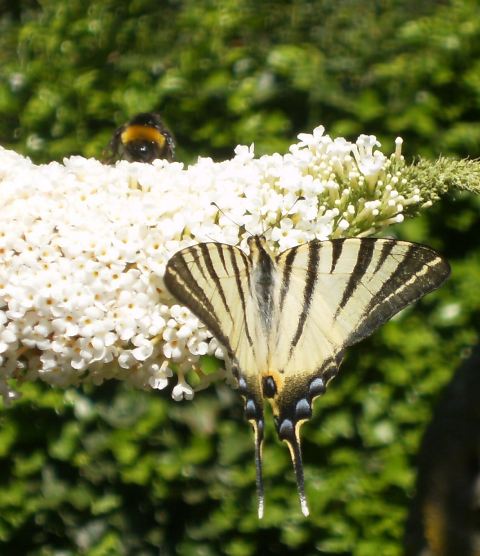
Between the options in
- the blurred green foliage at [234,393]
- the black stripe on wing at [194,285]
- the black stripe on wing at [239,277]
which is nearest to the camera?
the black stripe on wing at [194,285]

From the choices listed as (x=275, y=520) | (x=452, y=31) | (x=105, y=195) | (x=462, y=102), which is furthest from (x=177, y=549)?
(x=452, y=31)

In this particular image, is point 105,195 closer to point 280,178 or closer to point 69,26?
point 280,178

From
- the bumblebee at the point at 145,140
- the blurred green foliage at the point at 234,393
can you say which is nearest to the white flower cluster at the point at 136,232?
the bumblebee at the point at 145,140

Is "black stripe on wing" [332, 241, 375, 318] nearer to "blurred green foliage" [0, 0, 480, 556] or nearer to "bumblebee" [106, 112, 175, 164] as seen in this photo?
"bumblebee" [106, 112, 175, 164]

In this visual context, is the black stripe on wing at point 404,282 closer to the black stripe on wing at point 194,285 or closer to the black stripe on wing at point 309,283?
the black stripe on wing at point 309,283

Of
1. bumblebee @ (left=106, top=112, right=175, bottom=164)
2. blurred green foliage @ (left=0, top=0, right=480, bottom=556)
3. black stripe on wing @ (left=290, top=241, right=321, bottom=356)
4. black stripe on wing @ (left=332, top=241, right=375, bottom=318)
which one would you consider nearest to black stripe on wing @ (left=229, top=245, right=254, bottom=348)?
black stripe on wing @ (left=290, top=241, right=321, bottom=356)
